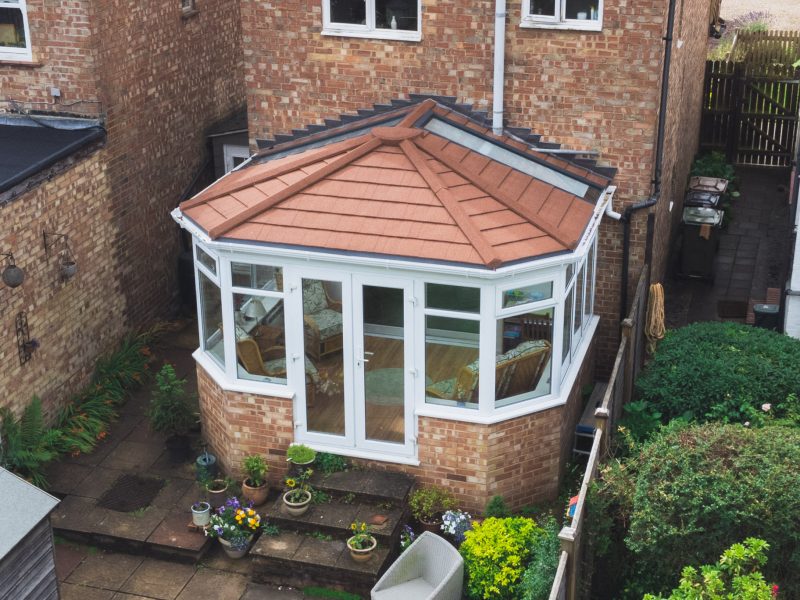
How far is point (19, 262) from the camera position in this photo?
12484 millimetres

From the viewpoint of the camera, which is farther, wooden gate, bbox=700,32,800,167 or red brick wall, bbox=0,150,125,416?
wooden gate, bbox=700,32,800,167

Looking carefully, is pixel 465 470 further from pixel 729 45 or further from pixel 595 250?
pixel 729 45

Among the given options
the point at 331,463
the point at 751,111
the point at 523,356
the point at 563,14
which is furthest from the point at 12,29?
the point at 751,111

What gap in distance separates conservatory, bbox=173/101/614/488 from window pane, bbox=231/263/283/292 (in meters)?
0.02

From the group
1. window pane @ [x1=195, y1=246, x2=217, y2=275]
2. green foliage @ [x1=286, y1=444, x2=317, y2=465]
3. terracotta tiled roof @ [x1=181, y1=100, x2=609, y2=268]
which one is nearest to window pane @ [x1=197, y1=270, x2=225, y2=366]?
window pane @ [x1=195, y1=246, x2=217, y2=275]

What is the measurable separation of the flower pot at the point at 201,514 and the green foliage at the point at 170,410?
159cm

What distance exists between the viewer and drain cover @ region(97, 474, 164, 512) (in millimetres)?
12039

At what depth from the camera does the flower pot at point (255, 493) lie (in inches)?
462

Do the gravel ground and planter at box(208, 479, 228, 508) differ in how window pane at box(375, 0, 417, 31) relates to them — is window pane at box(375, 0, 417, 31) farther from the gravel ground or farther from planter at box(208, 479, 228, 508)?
the gravel ground

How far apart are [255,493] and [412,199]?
3530 mm

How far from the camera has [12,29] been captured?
14102 mm

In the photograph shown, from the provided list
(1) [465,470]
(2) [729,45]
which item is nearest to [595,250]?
(1) [465,470]

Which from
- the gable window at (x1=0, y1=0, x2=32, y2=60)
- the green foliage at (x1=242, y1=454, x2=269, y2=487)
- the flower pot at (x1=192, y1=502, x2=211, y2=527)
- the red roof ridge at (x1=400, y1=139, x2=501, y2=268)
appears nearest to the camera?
the red roof ridge at (x1=400, y1=139, x2=501, y2=268)

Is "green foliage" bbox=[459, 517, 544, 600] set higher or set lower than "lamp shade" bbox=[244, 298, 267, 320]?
lower
